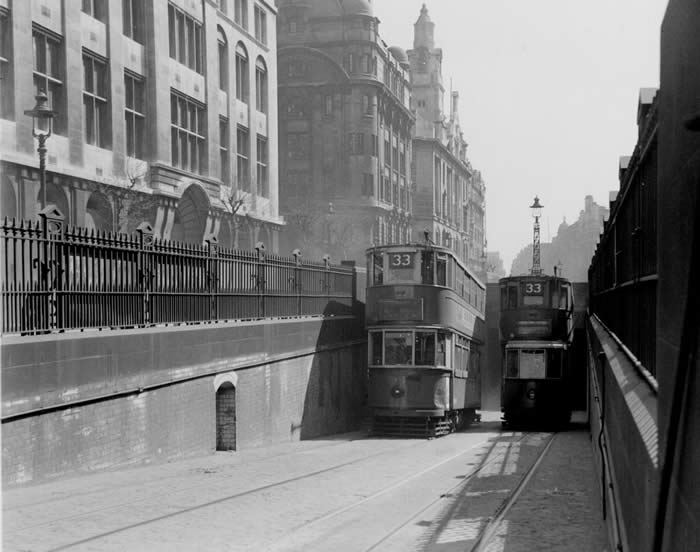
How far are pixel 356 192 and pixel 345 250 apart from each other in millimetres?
4633

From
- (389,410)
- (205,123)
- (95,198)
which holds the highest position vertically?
(205,123)

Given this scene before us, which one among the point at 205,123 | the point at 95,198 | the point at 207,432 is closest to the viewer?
the point at 207,432

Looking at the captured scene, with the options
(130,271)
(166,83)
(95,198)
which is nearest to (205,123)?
(166,83)

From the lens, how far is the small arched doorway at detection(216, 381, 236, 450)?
17859mm

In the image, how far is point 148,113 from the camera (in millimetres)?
31672

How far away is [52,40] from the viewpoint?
85.4 ft

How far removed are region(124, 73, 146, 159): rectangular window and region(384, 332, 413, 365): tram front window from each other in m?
11.6

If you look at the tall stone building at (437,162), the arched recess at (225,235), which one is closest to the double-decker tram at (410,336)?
the arched recess at (225,235)

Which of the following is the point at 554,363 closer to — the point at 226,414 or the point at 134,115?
the point at 226,414

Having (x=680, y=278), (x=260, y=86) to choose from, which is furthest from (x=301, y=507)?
(x=260, y=86)

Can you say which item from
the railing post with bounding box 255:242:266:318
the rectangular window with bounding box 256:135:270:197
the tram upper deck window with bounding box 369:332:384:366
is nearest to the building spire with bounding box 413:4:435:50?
the rectangular window with bounding box 256:135:270:197

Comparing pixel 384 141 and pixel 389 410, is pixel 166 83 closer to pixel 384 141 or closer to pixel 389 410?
pixel 389 410

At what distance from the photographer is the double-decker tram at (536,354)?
29.9m

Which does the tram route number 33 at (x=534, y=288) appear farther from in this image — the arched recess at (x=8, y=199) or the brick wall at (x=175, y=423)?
the arched recess at (x=8, y=199)
